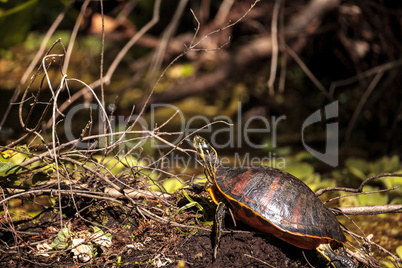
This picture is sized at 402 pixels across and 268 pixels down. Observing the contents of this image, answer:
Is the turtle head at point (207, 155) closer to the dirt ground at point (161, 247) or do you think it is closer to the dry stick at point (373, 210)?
the dirt ground at point (161, 247)

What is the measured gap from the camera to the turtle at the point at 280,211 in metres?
1.47

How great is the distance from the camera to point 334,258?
149 cm

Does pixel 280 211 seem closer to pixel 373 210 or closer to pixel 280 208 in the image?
pixel 280 208

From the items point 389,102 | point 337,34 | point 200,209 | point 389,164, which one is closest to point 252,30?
point 337,34

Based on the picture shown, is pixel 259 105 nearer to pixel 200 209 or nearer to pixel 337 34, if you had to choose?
pixel 337 34

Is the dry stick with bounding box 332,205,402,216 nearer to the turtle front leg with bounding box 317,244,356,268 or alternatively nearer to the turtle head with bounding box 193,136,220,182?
the turtle front leg with bounding box 317,244,356,268

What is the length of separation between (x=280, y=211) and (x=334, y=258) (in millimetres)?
306

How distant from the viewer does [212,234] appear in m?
1.62

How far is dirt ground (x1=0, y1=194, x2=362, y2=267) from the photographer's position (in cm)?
151

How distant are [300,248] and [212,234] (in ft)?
1.32

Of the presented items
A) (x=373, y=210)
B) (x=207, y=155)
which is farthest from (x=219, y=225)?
(x=373, y=210)

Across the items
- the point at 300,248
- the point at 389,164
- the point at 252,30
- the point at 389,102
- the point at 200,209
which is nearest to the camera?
the point at 300,248

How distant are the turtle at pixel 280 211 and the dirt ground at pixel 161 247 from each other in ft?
0.19

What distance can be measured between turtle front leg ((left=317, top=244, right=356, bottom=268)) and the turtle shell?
0.08 ft
